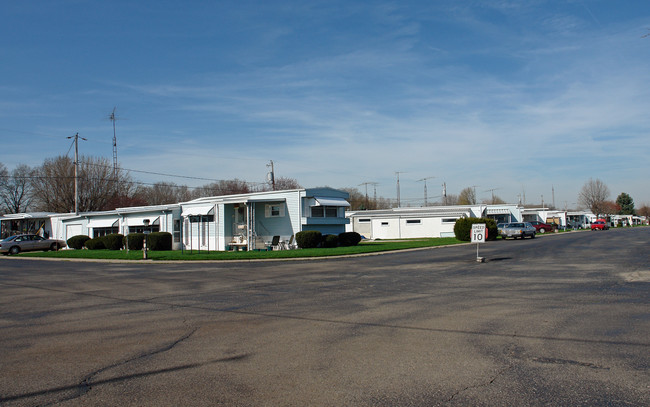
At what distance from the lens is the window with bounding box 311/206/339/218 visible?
33.5 metres

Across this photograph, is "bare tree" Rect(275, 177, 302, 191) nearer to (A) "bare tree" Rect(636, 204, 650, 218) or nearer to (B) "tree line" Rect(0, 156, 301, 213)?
(B) "tree line" Rect(0, 156, 301, 213)

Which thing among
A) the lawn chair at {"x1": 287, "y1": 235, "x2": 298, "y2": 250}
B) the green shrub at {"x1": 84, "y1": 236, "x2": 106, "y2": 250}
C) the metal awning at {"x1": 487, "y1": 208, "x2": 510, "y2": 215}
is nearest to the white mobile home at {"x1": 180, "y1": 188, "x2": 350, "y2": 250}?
the lawn chair at {"x1": 287, "y1": 235, "x2": 298, "y2": 250}

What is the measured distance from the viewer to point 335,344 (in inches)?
273

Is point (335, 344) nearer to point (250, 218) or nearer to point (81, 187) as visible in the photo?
point (250, 218)

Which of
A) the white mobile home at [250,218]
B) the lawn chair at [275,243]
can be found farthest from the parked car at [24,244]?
the lawn chair at [275,243]

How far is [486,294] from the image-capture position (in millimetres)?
11367

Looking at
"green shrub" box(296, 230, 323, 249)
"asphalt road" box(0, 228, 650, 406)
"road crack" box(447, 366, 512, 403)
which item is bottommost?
"road crack" box(447, 366, 512, 403)

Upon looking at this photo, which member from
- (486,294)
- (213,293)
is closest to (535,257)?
(486,294)

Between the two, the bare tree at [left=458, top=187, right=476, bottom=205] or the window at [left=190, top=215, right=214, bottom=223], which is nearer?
the window at [left=190, top=215, right=214, bottom=223]

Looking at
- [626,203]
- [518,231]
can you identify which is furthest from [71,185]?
[626,203]

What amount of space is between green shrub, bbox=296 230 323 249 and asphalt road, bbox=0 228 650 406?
1725 centimetres

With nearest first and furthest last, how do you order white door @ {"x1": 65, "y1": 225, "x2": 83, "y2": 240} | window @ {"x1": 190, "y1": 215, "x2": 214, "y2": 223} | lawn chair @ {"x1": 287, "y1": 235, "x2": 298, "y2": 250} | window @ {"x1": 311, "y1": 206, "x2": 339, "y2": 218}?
lawn chair @ {"x1": 287, "y1": 235, "x2": 298, "y2": 250}, window @ {"x1": 311, "y1": 206, "x2": 339, "y2": 218}, window @ {"x1": 190, "y1": 215, "x2": 214, "y2": 223}, white door @ {"x1": 65, "y1": 225, "x2": 83, "y2": 240}

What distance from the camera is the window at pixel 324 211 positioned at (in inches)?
1318

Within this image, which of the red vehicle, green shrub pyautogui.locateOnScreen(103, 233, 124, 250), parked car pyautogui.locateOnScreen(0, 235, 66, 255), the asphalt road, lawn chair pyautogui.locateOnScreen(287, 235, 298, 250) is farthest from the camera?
the red vehicle
